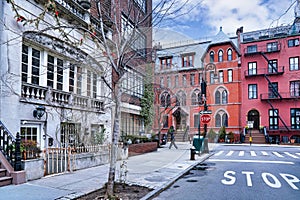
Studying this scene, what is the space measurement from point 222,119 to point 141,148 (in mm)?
22452

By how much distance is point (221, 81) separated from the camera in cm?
3797

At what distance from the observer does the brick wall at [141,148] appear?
52.3 ft

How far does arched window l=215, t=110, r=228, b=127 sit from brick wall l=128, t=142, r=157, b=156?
64.4 ft

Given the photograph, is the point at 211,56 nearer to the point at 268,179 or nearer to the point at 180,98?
the point at 180,98

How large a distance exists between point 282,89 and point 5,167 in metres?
34.9

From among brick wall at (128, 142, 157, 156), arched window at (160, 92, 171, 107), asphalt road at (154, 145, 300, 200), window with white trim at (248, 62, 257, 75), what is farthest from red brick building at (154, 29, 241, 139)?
asphalt road at (154, 145, 300, 200)

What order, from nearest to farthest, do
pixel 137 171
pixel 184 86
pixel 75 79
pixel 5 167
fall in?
1. pixel 5 167
2. pixel 137 171
3. pixel 75 79
4. pixel 184 86

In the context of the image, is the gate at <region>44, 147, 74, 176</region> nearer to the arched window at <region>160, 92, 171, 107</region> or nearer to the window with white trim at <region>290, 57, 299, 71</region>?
the arched window at <region>160, 92, 171, 107</region>

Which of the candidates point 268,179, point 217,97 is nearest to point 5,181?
point 268,179

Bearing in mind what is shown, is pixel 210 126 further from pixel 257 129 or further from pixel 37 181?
pixel 37 181

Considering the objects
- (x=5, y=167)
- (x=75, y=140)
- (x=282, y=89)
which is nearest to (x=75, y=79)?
(x=75, y=140)

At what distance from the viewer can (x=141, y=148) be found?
1756 centimetres

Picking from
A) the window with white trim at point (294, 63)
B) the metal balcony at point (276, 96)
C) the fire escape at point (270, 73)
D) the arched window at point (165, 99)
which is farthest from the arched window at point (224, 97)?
the arched window at point (165, 99)

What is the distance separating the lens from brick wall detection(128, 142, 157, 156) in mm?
15938
